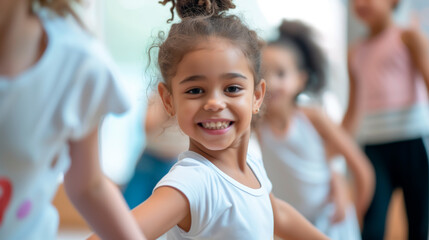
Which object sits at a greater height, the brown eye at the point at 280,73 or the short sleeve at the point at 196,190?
the brown eye at the point at 280,73

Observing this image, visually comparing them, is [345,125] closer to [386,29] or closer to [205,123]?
[386,29]

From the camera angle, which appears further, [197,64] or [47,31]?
[197,64]

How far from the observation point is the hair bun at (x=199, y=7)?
99cm

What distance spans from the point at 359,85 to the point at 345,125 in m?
0.20

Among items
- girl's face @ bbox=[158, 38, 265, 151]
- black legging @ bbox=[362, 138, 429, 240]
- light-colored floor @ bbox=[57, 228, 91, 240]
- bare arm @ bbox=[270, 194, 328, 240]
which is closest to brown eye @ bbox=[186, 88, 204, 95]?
girl's face @ bbox=[158, 38, 265, 151]

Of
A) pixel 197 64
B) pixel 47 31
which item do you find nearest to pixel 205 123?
pixel 197 64

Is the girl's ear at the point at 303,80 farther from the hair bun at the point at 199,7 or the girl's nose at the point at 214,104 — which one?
the girl's nose at the point at 214,104

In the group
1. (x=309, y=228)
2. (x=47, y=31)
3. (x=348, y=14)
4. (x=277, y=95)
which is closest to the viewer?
(x=47, y=31)

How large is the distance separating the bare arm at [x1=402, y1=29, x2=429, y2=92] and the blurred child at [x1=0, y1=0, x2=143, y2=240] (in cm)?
186

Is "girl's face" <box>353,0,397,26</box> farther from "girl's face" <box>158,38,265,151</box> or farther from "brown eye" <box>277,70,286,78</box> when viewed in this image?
"girl's face" <box>158,38,265,151</box>

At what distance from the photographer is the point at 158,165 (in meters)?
2.19

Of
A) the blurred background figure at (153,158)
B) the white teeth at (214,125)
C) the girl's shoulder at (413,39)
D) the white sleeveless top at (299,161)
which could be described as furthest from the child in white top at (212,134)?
the girl's shoulder at (413,39)

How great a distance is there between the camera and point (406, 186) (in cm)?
233

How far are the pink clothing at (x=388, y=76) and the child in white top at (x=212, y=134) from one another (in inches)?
58.3
